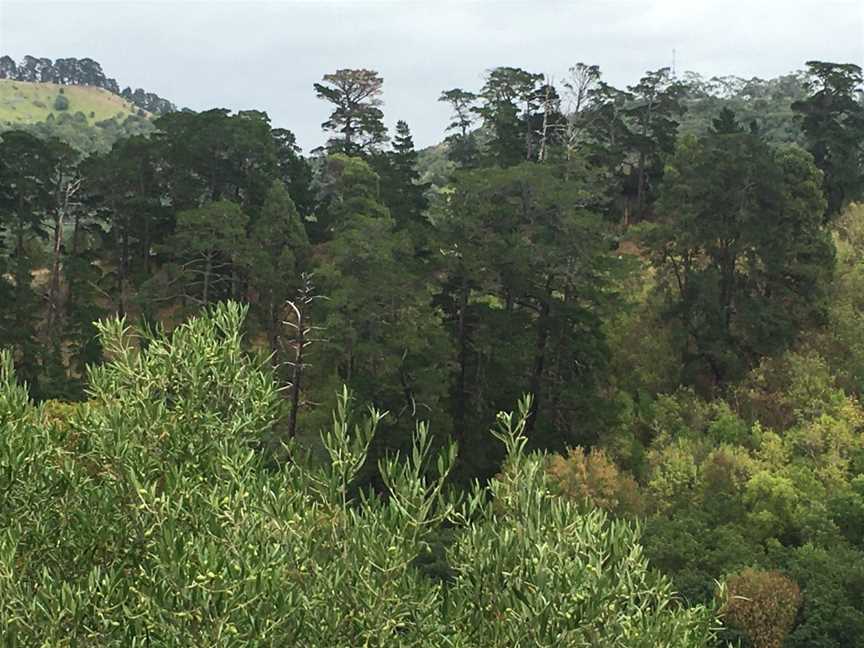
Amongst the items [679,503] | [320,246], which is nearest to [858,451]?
[679,503]

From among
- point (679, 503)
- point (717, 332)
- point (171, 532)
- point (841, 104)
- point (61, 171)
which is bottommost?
point (679, 503)

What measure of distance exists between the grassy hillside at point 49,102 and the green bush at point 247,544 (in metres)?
142

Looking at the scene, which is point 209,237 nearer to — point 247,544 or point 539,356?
point 539,356

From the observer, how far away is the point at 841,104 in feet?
148

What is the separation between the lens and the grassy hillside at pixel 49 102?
449 ft

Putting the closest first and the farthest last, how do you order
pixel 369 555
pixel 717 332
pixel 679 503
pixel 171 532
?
pixel 171 532 → pixel 369 555 → pixel 679 503 → pixel 717 332

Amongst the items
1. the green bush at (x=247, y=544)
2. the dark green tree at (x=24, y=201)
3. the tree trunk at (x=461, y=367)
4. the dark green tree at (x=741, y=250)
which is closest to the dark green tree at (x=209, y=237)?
the dark green tree at (x=24, y=201)

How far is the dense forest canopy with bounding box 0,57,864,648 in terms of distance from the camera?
7.20 meters

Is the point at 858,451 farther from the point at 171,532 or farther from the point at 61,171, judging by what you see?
the point at 61,171

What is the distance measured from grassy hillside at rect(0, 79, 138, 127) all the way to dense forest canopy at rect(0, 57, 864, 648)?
107 m

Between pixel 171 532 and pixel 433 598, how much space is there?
267 cm

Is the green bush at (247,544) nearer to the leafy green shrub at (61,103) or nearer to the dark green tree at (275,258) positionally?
the dark green tree at (275,258)

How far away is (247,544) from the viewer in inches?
275

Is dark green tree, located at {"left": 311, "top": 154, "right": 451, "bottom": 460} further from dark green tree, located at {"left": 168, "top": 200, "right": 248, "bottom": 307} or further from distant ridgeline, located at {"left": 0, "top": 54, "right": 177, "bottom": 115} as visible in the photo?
distant ridgeline, located at {"left": 0, "top": 54, "right": 177, "bottom": 115}
